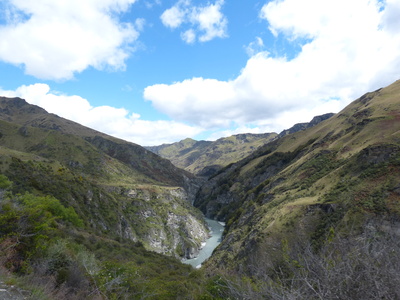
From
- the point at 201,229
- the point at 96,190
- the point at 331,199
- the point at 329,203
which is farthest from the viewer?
the point at 201,229

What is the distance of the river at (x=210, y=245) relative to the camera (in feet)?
239

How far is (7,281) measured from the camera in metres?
11.2

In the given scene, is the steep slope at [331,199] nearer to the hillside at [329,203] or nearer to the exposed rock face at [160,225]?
the hillside at [329,203]

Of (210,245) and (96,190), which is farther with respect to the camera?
(210,245)

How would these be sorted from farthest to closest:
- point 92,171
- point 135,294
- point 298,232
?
point 92,171
point 298,232
point 135,294

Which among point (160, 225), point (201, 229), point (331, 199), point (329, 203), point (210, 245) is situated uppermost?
point (331, 199)

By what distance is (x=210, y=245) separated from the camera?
87.5m

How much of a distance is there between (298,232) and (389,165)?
22578 mm

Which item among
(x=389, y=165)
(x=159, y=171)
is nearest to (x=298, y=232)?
(x=389, y=165)

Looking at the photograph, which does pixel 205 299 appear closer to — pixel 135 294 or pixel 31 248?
pixel 135 294

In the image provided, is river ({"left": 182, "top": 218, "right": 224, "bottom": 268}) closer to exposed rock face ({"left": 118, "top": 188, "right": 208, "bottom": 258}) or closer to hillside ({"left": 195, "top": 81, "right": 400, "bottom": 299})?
exposed rock face ({"left": 118, "top": 188, "right": 208, "bottom": 258})

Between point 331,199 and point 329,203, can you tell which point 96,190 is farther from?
point 331,199

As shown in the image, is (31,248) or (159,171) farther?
(159,171)

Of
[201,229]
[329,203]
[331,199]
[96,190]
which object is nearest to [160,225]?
[201,229]
